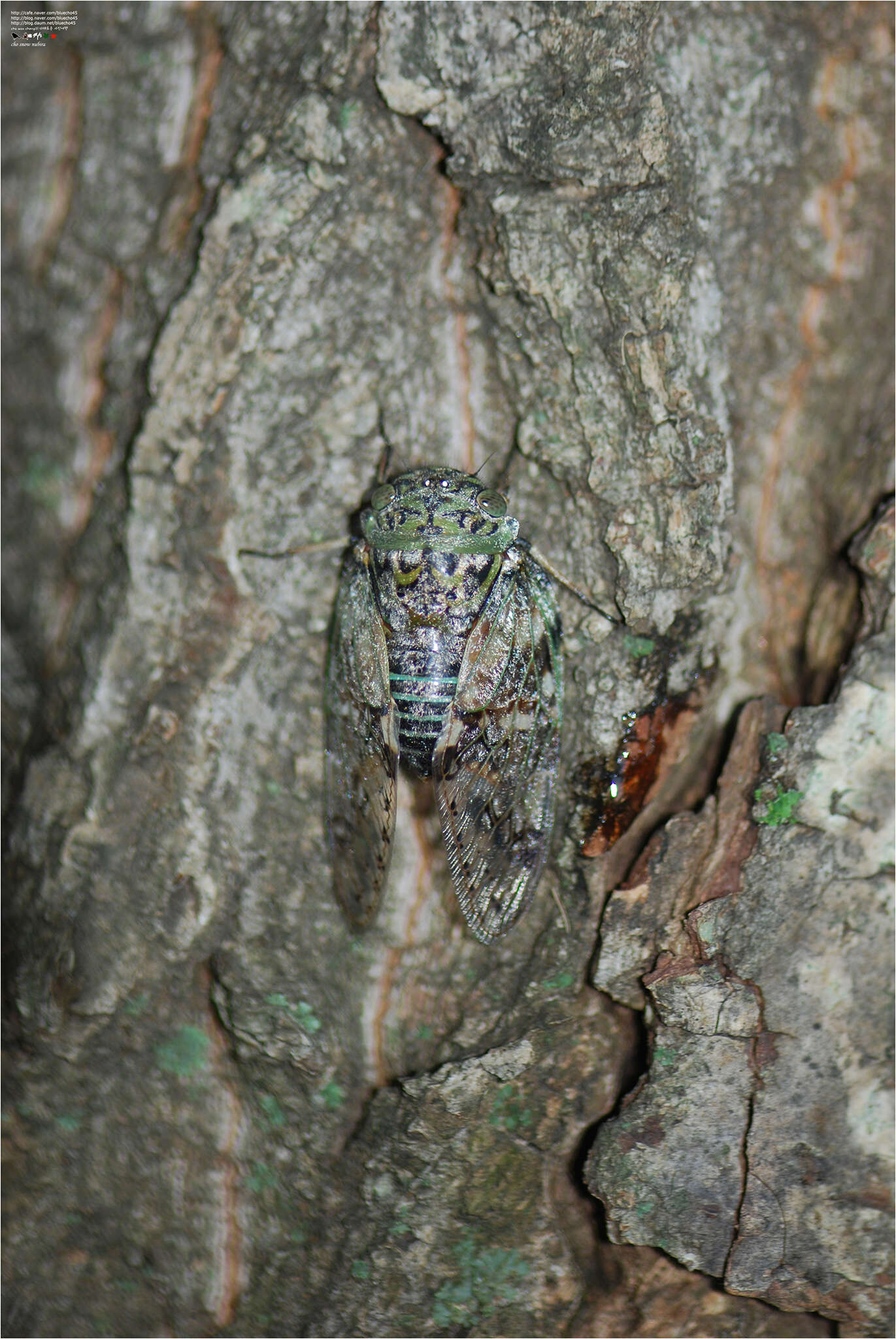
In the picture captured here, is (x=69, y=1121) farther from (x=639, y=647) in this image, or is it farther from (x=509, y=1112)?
(x=639, y=647)

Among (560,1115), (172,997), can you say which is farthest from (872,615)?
(172,997)

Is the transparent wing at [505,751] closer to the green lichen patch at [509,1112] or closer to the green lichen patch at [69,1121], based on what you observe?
the green lichen patch at [509,1112]

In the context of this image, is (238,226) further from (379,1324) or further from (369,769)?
(379,1324)

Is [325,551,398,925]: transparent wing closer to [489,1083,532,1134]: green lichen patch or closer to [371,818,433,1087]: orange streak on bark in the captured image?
[371,818,433,1087]: orange streak on bark

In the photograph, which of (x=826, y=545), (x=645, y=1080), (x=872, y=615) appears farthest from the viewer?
(x=826, y=545)

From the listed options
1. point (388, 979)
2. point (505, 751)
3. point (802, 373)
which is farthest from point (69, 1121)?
point (802, 373)

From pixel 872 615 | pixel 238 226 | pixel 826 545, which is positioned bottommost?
pixel 872 615

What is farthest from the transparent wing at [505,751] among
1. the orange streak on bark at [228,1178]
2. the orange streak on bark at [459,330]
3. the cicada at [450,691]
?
the orange streak on bark at [228,1178]

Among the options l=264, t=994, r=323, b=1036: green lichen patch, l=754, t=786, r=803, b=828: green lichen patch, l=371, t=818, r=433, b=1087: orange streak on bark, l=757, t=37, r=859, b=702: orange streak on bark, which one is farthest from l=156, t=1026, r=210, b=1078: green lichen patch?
l=757, t=37, r=859, b=702: orange streak on bark
